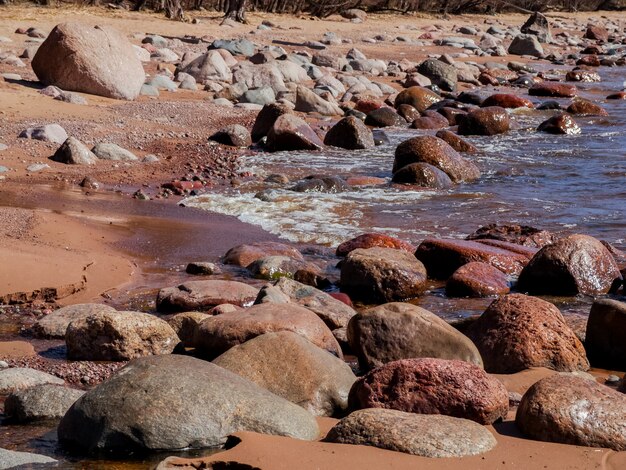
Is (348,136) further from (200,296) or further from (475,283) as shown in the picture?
(200,296)

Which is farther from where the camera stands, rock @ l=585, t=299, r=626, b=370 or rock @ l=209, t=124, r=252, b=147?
rock @ l=209, t=124, r=252, b=147

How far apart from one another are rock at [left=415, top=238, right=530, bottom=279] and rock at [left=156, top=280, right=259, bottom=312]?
5.88 ft

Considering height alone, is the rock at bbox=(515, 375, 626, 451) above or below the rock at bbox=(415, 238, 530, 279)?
above

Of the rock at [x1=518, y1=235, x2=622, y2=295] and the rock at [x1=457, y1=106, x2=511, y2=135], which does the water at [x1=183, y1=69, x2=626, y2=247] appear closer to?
the rock at [x1=457, y1=106, x2=511, y2=135]

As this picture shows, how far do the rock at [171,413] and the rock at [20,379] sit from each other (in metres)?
0.64

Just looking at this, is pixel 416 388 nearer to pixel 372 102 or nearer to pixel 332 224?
pixel 332 224

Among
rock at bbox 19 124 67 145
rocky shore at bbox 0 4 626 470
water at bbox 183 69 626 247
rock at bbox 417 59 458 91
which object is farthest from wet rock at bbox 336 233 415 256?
rock at bbox 417 59 458 91

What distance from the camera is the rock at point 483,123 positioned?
15.0m

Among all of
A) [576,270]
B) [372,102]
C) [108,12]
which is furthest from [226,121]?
[108,12]

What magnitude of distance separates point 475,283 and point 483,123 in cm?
838

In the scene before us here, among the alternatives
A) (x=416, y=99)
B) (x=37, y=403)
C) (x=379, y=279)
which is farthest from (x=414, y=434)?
(x=416, y=99)

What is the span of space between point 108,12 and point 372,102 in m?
11.1

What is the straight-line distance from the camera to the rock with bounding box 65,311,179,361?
5066 mm

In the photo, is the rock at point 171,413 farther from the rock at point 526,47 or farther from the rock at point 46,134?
the rock at point 526,47
